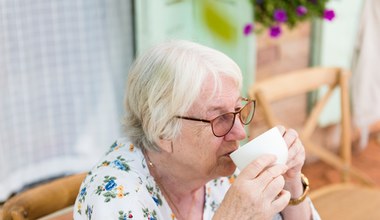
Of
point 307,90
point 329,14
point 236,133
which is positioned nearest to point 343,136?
point 307,90

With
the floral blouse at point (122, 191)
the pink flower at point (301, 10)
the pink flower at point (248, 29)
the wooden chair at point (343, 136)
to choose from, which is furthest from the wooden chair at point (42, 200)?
the pink flower at point (301, 10)

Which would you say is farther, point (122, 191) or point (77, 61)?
point (77, 61)

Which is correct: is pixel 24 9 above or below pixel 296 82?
above

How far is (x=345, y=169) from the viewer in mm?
2799

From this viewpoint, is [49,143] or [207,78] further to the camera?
[49,143]

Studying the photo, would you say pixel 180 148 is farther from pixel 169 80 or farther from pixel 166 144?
pixel 169 80

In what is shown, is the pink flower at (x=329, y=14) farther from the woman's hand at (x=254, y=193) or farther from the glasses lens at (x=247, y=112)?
the woman's hand at (x=254, y=193)

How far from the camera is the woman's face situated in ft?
4.47

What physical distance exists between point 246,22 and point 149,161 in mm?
1574

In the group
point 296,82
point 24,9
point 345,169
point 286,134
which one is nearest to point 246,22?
point 296,82

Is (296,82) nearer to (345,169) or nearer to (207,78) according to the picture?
(345,169)

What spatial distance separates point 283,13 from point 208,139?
1.58 meters

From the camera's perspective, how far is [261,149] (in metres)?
1.30

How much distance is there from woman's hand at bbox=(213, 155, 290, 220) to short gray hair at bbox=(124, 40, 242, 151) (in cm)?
20
